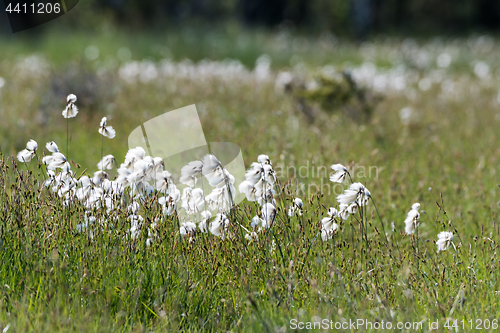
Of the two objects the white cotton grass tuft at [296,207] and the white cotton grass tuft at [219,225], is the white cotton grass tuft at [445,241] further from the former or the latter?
the white cotton grass tuft at [219,225]

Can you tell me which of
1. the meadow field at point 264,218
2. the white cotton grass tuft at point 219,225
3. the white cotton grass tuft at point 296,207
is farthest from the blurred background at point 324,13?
the white cotton grass tuft at point 219,225

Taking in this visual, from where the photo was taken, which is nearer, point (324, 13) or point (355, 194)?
point (355, 194)

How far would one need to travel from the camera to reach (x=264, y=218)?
2621mm

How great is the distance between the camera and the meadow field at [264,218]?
2.32 metres

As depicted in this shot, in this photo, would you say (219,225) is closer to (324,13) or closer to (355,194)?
(355,194)

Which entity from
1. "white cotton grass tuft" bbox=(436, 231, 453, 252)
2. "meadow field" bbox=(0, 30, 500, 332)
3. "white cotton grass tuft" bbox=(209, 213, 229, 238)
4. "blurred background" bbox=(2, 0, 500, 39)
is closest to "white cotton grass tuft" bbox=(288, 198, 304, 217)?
"meadow field" bbox=(0, 30, 500, 332)

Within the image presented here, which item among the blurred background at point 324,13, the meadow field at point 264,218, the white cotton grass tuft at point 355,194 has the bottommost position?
the meadow field at point 264,218

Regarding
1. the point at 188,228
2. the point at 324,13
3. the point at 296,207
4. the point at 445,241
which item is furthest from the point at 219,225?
the point at 324,13

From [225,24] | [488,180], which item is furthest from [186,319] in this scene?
[225,24]

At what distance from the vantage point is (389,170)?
207 inches

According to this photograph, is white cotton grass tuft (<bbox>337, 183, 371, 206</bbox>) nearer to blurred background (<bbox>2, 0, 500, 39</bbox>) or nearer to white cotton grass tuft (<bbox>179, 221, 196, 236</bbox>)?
white cotton grass tuft (<bbox>179, 221, 196, 236</bbox>)

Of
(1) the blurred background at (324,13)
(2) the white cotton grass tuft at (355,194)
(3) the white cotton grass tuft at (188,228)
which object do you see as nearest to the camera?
(2) the white cotton grass tuft at (355,194)

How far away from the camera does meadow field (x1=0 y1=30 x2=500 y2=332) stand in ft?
7.60

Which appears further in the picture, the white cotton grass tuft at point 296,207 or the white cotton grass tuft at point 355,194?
the white cotton grass tuft at point 296,207
